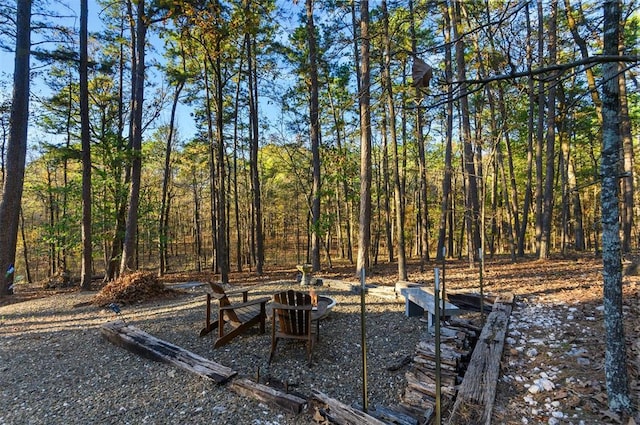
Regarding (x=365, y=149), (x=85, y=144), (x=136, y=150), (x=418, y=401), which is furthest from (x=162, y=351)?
(x=85, y=144)

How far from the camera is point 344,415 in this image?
253 cm

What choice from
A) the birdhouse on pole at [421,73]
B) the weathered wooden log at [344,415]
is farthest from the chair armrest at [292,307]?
the birdhouse on pole at [421,73]

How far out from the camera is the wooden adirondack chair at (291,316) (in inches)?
154

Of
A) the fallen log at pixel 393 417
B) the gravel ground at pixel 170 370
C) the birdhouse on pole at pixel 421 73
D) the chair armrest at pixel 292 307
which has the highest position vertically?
the birdhouse on pole at pixel 421 73

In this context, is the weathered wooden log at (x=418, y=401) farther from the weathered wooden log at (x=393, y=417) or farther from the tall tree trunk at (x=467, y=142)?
the tall tree trunk at (x=467, y=142)

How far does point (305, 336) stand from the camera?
3.92m

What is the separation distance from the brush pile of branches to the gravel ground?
0.75 meters

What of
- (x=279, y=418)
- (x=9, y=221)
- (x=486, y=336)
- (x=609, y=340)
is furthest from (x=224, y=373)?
(x=9, y=221)

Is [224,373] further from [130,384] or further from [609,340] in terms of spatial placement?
[609,340]

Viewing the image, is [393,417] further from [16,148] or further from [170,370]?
[16,148]

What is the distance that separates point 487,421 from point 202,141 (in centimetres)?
1551

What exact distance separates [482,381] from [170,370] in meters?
3.20

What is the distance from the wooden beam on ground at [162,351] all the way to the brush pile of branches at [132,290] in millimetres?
2171

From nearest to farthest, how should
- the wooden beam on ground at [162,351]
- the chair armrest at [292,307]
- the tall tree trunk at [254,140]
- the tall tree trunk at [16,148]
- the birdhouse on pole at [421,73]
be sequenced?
the birdhouse on pole at [421,73] < the wooden beam on ground at [162,351] < the chair armrest at [292,307] < the tall tree trunk at [16,148] < the tall tree trunk at [254,140]
